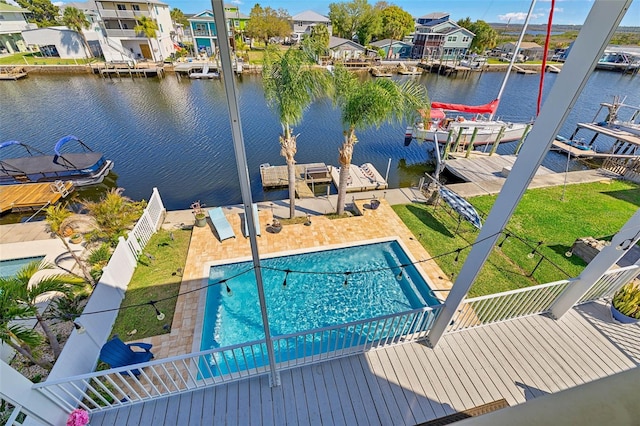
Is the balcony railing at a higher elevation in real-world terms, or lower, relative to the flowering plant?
higher

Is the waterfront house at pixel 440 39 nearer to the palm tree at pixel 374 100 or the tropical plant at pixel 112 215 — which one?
the palm tree at pixel 374 100

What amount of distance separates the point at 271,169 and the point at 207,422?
1177 cm

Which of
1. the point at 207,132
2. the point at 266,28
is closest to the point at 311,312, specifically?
the point at 207,132

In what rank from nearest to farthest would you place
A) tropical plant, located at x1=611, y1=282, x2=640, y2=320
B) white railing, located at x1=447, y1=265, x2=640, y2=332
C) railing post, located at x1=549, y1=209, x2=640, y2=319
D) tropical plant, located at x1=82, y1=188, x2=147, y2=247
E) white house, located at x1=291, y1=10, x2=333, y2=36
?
1. railing post, located at x1=549, y1=209, x2=640, y2=319
2. white railing, located at x1=447, y1=265, x2=640, y2=332
3. tropical plant, located at x1=611, y1=282, x2=640, y2=320
4. tropical plant, located at x1=82, y1=188, x2=147, y2=247
5. white house, located at x1=291, y1=10, x2=333, y2=36

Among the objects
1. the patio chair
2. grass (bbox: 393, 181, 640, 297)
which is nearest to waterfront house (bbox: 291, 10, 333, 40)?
grass (bbox: 393, 181, 640, 297)

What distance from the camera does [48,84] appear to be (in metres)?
27.2

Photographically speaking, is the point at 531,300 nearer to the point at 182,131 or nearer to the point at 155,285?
the point at 155,285

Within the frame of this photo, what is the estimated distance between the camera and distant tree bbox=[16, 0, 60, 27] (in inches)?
1629

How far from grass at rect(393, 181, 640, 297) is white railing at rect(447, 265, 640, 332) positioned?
1.31m

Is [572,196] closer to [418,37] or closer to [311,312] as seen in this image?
[311,312]

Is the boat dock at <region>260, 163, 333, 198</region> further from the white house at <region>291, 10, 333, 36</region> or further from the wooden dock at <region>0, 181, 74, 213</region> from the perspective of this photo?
the white house at <region>291, 10, 333, 36</region>

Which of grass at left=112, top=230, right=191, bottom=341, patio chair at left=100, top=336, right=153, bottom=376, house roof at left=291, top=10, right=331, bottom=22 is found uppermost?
house roof at left=291, top=10, right=331, bottom=22

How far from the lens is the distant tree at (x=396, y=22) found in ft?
141

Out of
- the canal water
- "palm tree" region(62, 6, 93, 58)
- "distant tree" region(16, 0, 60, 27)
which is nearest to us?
the canal water
